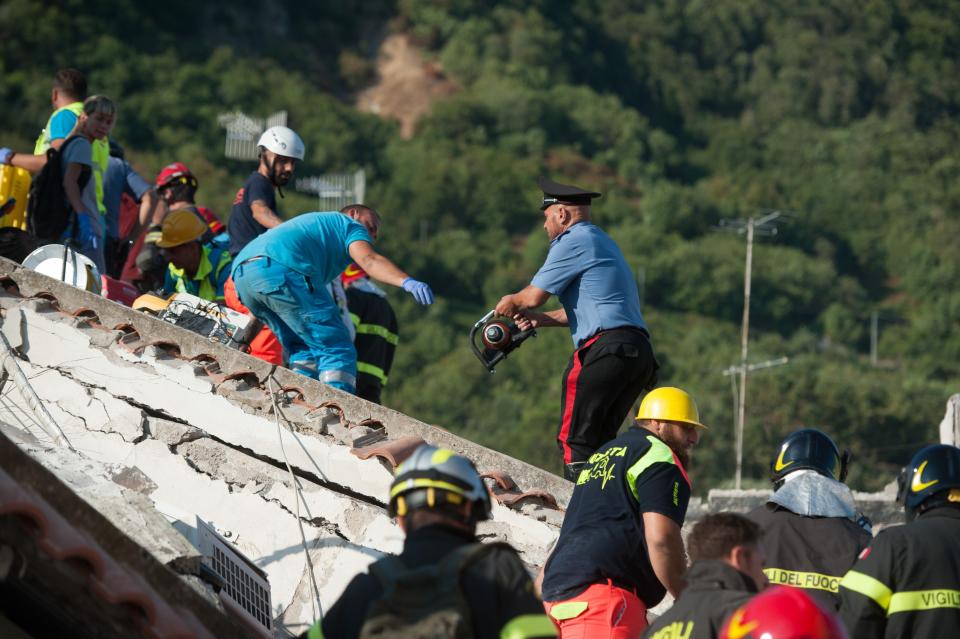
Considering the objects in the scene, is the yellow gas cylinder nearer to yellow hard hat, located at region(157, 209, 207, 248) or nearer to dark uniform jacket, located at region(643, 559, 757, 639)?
yellow hard hat, located at region(157, 209, 207, 248)

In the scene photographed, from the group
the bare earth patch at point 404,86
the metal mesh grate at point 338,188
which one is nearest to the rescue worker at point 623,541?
the metal mesh grate at point 338,188

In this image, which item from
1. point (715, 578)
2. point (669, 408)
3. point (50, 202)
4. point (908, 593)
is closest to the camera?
point (715, 578)

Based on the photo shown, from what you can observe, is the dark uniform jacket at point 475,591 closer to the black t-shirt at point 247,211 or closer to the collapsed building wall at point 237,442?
the collapsed building wall at point 237,442

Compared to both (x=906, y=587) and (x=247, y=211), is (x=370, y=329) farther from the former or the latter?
(x=906, y=587)

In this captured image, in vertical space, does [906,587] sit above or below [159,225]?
below

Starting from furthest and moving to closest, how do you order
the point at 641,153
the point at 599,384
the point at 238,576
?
1. the point at 641,153
2. the point at 599,384
3. the point at 238,576

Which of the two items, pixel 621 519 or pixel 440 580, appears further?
pixel 621 519

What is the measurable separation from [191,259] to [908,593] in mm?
6649

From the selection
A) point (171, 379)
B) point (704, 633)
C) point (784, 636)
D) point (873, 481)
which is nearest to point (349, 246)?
point (171, 379)

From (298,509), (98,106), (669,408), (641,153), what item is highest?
(641,153)

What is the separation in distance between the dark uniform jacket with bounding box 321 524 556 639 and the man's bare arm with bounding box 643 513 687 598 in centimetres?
136

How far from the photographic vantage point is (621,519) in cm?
585

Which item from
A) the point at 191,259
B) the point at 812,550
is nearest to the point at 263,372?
the point at 191,259

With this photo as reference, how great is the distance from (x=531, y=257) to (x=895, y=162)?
30123 mm
